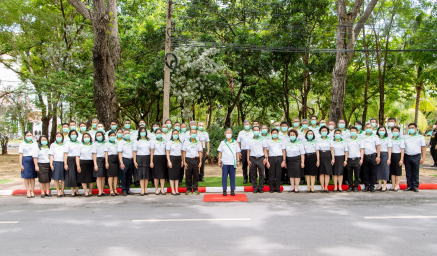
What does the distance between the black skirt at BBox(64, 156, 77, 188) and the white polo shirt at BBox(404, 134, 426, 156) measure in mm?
9839

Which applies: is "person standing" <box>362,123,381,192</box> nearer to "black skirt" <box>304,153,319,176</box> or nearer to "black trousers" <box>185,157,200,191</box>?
"black skirt" <box>304,153,319,176</box>

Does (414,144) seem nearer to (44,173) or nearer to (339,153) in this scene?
(339,153)

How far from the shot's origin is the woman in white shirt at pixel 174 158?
8.80 m

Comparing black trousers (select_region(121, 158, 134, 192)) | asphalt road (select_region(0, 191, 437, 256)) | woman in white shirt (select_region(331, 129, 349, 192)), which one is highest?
woman in white shirt (select_region(331, 129, 349, 192))

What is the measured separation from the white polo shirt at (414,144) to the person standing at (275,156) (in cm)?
372

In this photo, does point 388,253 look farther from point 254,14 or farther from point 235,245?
point 254,14

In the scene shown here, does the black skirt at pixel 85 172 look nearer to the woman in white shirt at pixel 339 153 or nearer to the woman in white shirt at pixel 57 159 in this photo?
the woman in white shirt at pixel 57 159

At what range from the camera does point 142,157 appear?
8875 millimetres

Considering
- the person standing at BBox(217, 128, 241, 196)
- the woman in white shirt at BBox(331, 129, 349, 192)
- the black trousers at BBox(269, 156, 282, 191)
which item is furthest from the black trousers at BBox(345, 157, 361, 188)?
the person standing at BBox(217, 128, 241, 196)

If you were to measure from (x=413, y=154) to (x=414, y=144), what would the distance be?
300mm

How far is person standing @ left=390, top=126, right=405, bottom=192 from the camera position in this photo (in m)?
9.11

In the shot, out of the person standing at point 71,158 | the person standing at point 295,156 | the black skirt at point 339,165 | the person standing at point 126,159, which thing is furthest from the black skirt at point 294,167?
the person standing at point 71,158

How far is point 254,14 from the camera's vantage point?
1878 centimetres

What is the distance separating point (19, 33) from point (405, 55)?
2533 centimetres
